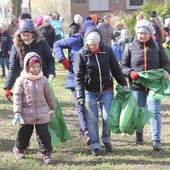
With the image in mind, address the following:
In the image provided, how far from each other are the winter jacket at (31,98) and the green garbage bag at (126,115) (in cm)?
87

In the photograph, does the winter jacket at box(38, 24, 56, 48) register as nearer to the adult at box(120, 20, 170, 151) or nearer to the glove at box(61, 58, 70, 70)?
the glove at box(61, 58, 70, 70)

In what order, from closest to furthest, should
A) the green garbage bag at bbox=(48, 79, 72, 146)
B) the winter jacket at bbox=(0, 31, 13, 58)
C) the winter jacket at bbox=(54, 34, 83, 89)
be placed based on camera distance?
the green garbage bag at bbox=(48, 79, 72, 146) < the winter jacket at bbox=(54, 34, 83, 89) < the winter jacket at bbox=(0, 31, 13, 58)

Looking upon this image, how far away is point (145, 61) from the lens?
6145 mm

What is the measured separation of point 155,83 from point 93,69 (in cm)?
93

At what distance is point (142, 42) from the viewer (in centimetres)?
614

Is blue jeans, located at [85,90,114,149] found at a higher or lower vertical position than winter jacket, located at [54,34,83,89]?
lower

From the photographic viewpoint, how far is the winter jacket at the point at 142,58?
613 cm

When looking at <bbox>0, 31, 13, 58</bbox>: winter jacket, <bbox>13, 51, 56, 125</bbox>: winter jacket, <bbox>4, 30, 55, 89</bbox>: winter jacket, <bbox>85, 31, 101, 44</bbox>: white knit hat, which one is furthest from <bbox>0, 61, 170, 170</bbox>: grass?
<bbox>0, 31, 13, 58</bbox>: winter jacket

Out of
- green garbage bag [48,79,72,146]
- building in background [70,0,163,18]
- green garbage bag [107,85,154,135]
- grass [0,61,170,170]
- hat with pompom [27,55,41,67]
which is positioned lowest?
grass [0,61,170,170]

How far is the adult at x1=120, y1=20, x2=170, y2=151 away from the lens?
240 inches

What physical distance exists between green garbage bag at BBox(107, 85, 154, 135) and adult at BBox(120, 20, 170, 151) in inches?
9.4

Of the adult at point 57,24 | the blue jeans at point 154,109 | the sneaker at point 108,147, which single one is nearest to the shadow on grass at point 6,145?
the sneaker at point 108,147

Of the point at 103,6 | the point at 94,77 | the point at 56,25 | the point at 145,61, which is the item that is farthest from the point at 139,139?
the point at 103,6

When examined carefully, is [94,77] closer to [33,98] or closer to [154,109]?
[33,98]
